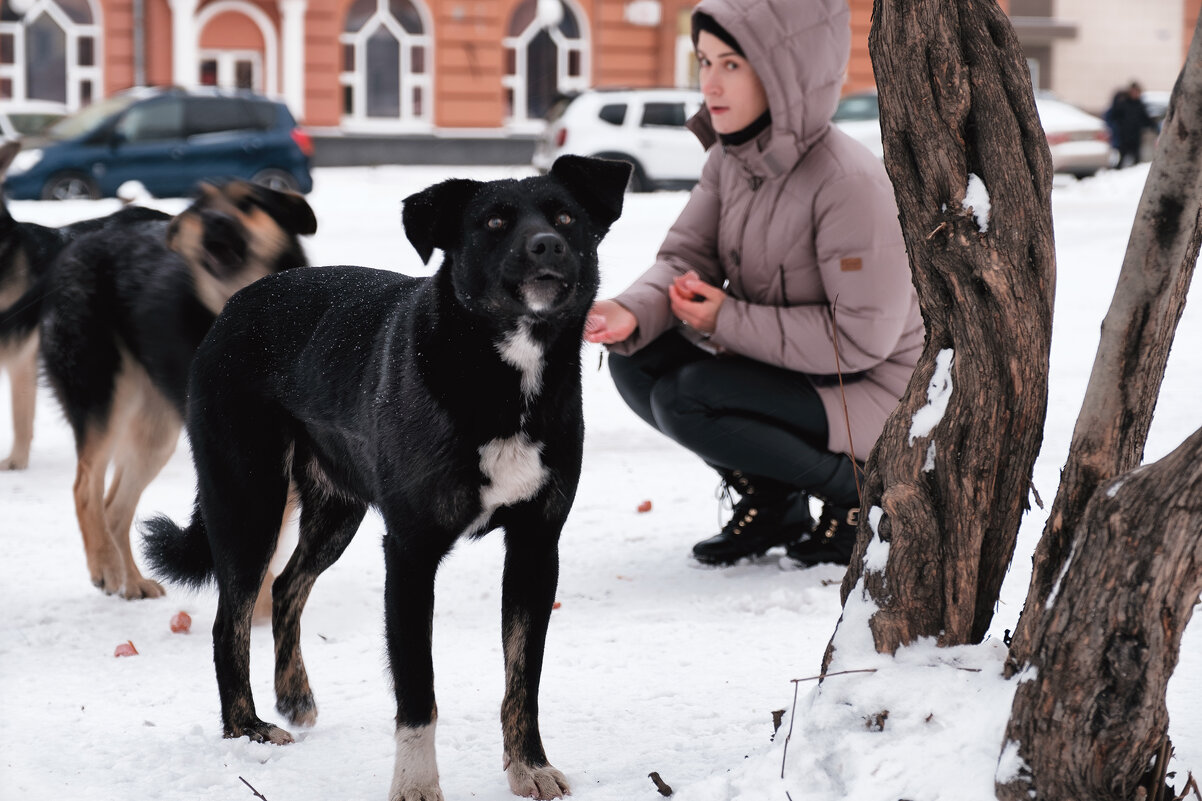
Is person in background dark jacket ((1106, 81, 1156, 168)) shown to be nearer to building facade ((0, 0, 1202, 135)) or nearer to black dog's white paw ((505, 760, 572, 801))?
building facade ((0, 0, 1202, 135))

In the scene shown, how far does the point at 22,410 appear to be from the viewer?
6.14 m

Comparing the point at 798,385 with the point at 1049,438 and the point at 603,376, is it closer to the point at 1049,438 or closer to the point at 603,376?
the point at 1049,438

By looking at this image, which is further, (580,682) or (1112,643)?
(580,682)

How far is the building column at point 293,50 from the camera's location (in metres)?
24.3

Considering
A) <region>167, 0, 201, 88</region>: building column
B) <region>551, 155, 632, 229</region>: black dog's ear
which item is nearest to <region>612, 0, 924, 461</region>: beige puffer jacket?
<region>551, 155, 632, 229</region>: black dog's ear

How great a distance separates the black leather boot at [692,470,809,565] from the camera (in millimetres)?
4426

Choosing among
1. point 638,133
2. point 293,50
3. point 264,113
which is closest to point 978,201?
point 638,133

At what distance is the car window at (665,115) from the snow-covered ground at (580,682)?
14162 mm

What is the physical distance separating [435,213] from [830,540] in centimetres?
206

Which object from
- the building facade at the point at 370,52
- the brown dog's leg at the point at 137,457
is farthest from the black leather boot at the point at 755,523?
the building facade at the point at 370,52

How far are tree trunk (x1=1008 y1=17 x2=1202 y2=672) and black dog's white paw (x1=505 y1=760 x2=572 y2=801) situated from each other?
0.98 m

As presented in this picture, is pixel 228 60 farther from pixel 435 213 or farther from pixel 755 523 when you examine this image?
pixel 435 213

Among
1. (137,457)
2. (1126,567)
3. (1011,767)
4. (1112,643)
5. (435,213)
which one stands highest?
(435,213)

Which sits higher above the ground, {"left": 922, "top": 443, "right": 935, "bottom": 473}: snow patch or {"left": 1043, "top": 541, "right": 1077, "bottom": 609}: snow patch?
{"left": 922, "top": 443, "right": 935, "bottom": 473}: snow patch
